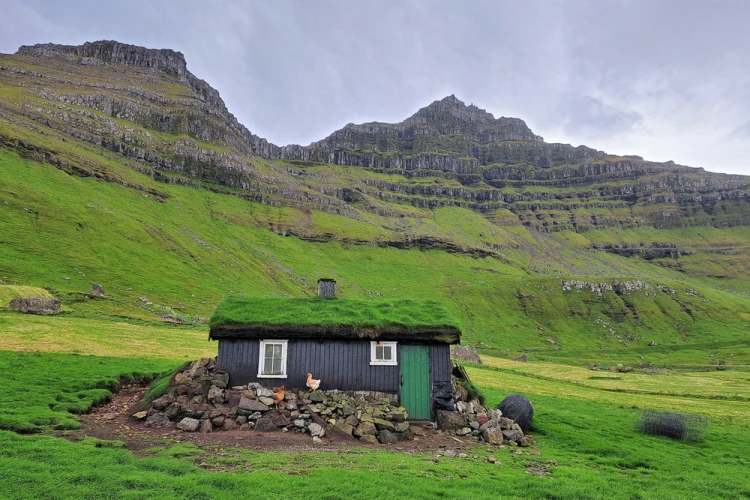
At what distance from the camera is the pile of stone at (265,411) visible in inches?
728

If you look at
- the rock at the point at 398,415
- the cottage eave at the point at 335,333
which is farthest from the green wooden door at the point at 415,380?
the rock at the point at 398,415

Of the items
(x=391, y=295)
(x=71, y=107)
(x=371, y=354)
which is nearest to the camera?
(x=371, y=354)

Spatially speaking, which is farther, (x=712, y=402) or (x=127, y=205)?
(x=127, y=205)

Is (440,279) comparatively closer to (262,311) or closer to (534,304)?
(534,304)

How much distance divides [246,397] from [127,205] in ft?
421

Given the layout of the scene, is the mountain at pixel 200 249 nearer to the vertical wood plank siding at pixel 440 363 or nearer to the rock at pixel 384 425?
the rock at pixel 384 425

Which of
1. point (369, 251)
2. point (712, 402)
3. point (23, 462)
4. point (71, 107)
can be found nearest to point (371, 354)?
point (23, 462)

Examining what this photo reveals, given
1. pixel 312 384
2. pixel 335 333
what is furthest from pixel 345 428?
pixel 335 333

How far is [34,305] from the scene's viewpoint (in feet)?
150

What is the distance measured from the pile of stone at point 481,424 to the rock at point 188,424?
12.1 m

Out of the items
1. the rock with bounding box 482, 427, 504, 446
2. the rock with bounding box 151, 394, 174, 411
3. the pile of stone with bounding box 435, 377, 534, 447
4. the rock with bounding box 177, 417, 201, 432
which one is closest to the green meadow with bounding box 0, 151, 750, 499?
the rock with bounding box 482, 427, 504, 446

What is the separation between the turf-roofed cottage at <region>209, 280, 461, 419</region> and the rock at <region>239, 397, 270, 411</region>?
6.67 feet

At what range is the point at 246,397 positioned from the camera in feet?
65.2

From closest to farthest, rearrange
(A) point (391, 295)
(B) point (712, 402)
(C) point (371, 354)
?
(C) point (371, 354)
(B) point (712, 402)
(A) point (391, 295)
